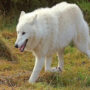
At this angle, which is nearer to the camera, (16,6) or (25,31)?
(25,31)

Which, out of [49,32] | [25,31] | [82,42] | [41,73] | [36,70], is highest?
[25,31]

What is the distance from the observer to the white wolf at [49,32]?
698cm

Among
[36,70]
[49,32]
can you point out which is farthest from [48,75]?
[49,32]

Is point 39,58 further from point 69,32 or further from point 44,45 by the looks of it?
point 69,32

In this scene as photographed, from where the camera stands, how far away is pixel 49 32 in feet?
24.2

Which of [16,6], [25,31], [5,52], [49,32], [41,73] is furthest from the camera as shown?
[16,6]

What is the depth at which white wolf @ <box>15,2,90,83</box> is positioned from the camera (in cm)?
698

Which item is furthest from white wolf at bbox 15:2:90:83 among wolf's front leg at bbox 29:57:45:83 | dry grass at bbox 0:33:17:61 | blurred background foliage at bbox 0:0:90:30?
blurred background foliage at bbox 0:0:90:30

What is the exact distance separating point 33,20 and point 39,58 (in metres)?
0.93

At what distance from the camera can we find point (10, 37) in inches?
489

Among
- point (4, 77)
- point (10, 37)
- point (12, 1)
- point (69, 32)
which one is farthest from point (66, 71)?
point (12, 1)

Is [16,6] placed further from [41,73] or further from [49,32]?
[49,32]

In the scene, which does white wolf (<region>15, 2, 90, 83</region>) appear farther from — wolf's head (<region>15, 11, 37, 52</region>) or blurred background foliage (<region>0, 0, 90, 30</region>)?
blurred background foliage (<region>0, 0, 90, 30</region>)

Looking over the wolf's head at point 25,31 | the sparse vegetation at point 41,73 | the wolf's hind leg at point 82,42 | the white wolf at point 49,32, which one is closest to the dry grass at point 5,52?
the sparse vegetation at point 41,73
